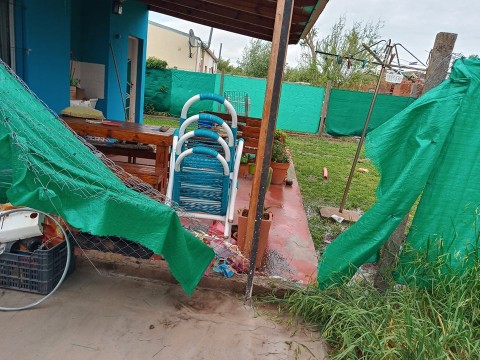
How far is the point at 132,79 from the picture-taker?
792 centimetres

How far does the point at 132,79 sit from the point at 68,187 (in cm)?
637

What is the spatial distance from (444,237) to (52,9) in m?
4.60

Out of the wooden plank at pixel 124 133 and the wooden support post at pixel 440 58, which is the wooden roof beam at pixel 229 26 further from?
the wooden support post at pixel 440 58

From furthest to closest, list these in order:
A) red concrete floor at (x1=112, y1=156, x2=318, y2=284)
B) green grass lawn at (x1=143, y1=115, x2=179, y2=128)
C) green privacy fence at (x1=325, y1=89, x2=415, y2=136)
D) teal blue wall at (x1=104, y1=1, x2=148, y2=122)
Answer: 1. green grass lawn at (x1=143, y1=115, x2=179, y2=128)
2. green privacy fence at (x1=325, y1=89, x2=415, y2=136)
3. teal blue wall at (x1=104, y1=1, x2=148, y2=122)
4. red concrete floor at (x1=112, y1=156, x2=318, y2=284)

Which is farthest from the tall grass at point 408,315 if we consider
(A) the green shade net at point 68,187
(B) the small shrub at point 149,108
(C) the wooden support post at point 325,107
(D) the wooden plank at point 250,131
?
(B) the small shrub at point 149,108

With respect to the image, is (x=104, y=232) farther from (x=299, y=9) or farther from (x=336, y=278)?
(x=299, y=9)

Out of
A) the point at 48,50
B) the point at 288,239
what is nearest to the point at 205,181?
the point at 288,239

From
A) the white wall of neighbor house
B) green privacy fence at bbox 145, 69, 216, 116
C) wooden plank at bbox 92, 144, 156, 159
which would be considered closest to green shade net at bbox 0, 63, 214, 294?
wooden plank at bbox 92, 144, 156, 159

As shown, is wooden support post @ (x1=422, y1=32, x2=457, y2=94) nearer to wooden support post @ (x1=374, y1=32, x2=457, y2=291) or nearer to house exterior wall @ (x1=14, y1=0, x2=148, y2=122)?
wooden support post @ (x1=374, y1=32, x2=457, y2=291)

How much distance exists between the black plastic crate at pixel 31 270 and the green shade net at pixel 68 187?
1.53 ft

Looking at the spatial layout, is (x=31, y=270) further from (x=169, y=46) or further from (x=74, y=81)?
(x=169, y=46)

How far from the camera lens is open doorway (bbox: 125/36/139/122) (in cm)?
768

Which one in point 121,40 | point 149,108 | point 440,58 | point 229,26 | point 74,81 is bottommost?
point 149,108

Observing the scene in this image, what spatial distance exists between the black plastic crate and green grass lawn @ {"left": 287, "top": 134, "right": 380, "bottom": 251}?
8.51 ft
